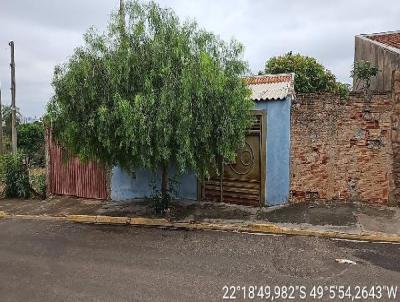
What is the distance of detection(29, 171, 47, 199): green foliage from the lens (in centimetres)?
1334

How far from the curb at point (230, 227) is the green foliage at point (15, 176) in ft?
9.13

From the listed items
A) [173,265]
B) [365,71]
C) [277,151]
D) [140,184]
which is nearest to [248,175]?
[277,151]

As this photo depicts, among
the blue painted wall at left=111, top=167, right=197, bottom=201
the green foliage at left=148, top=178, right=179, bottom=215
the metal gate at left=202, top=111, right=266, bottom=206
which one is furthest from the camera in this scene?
the blue painted wall at left=111, top=167, right=197, bottom=201

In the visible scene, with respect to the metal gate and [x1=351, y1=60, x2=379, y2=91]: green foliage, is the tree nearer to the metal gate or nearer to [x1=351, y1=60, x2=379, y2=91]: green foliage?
[x1=351, y1=60, x2=379, y2=91]: green foliage

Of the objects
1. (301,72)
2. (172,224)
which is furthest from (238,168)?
(301,72)

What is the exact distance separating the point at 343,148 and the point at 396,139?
1168 mm

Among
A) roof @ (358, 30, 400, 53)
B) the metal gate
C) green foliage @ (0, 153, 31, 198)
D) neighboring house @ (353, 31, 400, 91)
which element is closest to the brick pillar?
neighboring house @ (353, 31, 400, 91)

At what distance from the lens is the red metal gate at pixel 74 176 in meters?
12.0

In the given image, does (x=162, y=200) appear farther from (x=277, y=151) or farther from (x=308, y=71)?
(x=308, y=71)

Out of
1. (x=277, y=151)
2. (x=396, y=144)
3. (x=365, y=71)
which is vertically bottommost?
(x=277, y=151)

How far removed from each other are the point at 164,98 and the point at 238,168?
3321mm

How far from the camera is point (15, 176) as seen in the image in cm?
1334

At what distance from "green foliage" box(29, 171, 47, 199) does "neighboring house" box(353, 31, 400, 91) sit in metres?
10.9

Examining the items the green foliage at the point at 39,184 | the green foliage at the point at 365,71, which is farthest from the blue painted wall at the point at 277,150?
the green foliage at the point at 39,184
